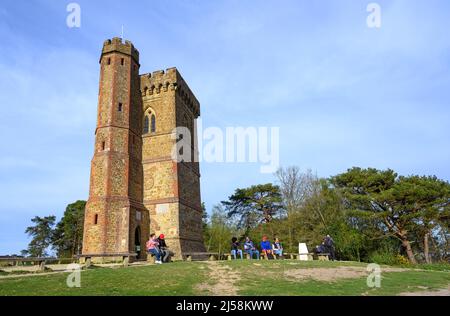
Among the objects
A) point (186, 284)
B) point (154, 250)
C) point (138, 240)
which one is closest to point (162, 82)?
point (138, 240)

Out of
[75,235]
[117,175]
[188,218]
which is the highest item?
[117,175]

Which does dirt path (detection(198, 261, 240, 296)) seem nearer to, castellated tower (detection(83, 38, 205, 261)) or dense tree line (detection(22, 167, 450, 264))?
castellated tower (detection(83, 38, 205, 261))

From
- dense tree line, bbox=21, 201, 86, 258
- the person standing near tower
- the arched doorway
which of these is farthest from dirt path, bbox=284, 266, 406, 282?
dense tree line, bbox=21, 201, 86, 258

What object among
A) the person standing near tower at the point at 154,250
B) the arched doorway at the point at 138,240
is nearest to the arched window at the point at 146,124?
the arched doorway at the point at 138,240

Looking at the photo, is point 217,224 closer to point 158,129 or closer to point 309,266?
point 158,129

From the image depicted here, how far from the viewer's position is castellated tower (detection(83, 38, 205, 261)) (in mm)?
20188

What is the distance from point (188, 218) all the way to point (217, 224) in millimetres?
18306

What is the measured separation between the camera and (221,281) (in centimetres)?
1030

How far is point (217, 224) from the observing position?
42.0 metres

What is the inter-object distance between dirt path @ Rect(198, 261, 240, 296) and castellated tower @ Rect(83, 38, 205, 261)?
8.69 meters
